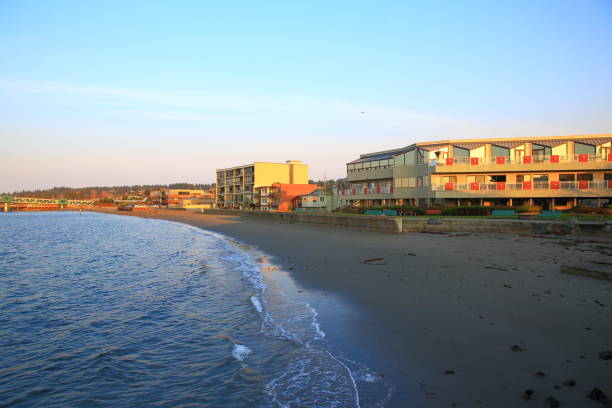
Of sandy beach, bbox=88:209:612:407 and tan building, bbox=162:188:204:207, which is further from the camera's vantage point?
tan building, bbox=162:188:204:207

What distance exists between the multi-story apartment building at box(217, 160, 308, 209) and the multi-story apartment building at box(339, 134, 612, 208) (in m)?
63.6

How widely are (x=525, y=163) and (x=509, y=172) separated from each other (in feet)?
5.99

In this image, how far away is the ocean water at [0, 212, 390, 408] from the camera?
584 cm

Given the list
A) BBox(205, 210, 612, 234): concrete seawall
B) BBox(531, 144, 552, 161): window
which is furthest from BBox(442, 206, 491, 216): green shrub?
BBox(531, 144, 552, 161): window

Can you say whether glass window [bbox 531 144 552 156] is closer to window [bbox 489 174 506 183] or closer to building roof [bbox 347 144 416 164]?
window [bbox 489 174 506 183]

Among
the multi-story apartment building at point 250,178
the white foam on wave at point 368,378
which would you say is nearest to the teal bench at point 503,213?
the white foam on wave at point 368,378

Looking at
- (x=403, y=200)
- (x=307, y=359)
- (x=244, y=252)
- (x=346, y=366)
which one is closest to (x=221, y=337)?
(x=307, y=359)

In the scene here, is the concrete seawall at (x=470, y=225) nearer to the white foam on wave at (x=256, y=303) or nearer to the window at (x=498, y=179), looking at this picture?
the window at (x=498, y=179)

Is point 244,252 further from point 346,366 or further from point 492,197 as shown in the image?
point 492,197

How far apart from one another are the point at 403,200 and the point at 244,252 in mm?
29402

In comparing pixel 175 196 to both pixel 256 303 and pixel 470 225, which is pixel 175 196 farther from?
pixel 256 303

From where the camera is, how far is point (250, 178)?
110500 millimetres

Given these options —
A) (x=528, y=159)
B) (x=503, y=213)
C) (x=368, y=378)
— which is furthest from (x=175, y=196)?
(x=368, y=378)

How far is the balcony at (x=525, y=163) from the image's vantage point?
129 feet
